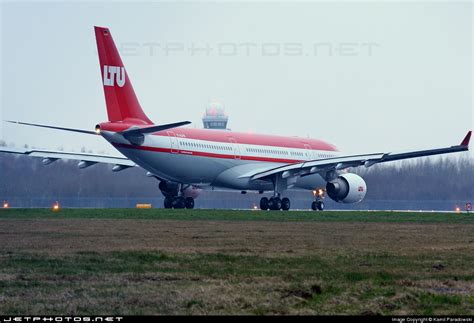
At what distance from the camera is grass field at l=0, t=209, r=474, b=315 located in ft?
50.8

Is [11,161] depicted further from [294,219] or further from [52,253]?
[52,253]

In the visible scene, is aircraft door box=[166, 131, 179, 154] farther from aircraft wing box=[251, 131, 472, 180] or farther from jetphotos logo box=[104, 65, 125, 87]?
aircraft wing box=[251, 131, 472, 180]

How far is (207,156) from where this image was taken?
184 feet

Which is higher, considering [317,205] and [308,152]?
[308,152]

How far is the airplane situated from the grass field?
50.9ft

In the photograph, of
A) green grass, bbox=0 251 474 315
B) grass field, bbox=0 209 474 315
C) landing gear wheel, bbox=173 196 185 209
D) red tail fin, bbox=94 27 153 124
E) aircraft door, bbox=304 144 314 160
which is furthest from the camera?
aircraft door, bbox=304 144 314 160

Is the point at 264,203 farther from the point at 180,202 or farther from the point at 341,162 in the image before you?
the point at 341,162

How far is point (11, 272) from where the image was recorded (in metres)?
19.6

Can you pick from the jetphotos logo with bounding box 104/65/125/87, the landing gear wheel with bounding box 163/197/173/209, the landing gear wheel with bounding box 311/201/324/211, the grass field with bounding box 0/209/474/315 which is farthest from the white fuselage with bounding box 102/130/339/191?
the grass field with bounding box 0/209/474/315

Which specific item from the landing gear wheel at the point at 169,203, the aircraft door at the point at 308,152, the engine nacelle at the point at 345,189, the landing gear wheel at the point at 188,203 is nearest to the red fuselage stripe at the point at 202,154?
the aircraft door at the point at 308,152

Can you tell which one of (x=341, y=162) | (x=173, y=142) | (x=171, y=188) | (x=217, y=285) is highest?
(x=173, y=142)

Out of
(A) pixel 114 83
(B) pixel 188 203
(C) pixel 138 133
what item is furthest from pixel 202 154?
(A) pixel 114 83

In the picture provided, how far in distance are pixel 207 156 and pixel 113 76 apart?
9.04 m

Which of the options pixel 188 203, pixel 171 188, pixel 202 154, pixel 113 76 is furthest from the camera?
pixel 171 188
